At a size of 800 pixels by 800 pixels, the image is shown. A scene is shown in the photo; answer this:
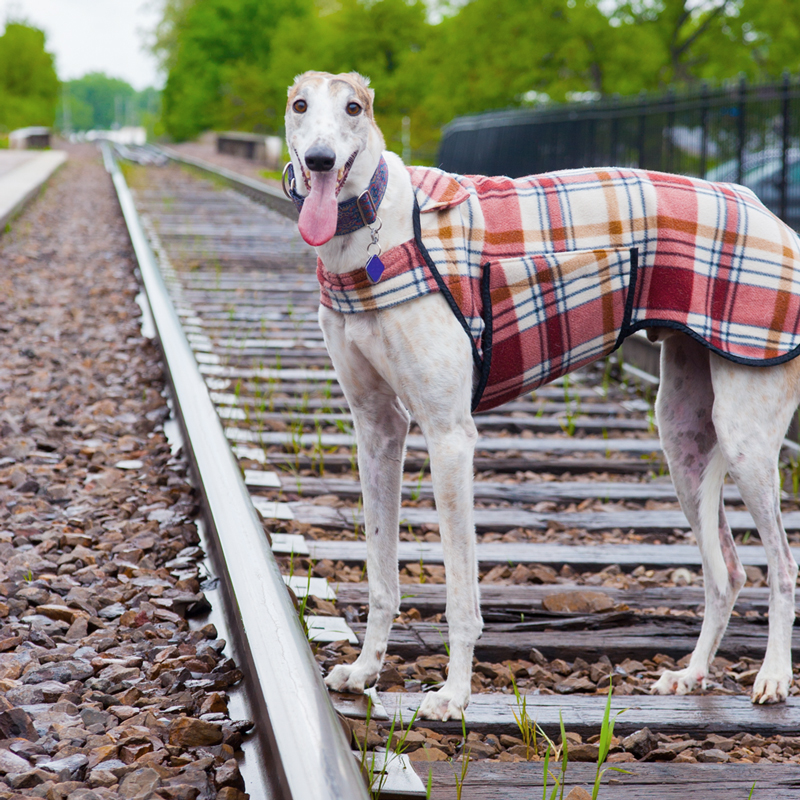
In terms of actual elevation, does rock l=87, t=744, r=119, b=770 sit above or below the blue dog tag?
below

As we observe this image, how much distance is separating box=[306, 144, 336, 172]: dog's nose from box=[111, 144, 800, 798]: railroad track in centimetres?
109

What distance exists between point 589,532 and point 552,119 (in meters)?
11.0

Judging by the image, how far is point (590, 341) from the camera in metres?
2.83

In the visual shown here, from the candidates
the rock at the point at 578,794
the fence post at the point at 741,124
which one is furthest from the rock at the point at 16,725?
the fence post at the point at 741,124

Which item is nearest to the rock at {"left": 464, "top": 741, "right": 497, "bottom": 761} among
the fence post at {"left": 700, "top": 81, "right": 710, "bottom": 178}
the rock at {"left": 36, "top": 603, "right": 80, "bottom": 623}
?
the rock at {"left": 36, "top": 603, "right": 80, "bottom": 623}

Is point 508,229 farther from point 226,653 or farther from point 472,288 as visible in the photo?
point 226,653

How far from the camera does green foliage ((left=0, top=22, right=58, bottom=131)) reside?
200ft

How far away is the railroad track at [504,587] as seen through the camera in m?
2.30

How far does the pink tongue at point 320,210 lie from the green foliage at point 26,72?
62559mm

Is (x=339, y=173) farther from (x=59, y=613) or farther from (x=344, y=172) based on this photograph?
(x=59, y=613)

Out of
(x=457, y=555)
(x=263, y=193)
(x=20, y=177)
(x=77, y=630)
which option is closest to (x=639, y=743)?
(x=457, y=555)

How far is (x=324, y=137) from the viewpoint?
2283 mm

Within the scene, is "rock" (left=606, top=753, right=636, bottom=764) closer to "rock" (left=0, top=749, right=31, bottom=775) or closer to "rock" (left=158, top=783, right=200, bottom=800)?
"rock" (left=158, top=783, right=200, bottom=800)

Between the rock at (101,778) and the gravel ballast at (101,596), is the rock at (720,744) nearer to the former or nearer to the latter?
the gravel ballast at (101,596)
